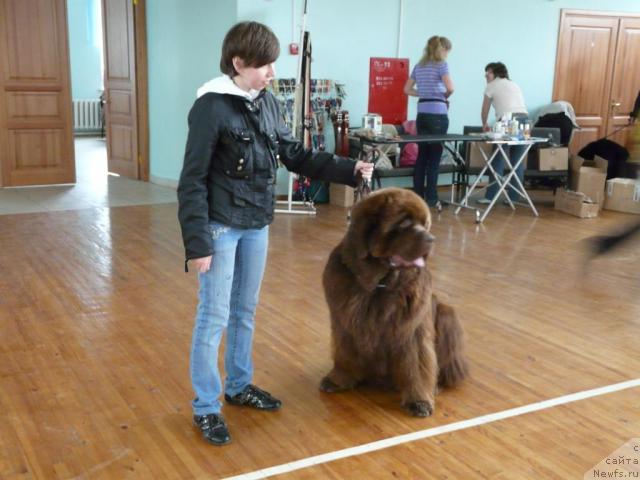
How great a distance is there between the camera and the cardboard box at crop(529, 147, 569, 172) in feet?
26.2

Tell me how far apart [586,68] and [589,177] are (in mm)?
2825

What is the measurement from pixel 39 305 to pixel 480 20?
22.3ft

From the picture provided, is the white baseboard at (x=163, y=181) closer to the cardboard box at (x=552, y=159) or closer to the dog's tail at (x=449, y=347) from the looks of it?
the cardboard box at (x=552, y=159)

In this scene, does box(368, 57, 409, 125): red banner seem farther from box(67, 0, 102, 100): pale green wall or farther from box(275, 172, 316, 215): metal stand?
box(67, 0, 102, 100): pale green wall

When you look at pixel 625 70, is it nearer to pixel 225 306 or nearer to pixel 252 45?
pixel 252 45

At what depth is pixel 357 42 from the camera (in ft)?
26.4

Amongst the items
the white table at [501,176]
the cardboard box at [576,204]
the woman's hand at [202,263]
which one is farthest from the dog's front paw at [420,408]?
the cardboard box at [576,204]

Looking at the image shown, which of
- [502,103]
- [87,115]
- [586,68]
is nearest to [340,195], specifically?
[502,103]

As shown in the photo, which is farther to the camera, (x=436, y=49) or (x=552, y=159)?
(x=552, y=159)

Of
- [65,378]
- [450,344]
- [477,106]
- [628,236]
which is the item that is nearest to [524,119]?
[477,106]

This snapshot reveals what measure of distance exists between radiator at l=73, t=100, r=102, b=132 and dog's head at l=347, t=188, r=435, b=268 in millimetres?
13012

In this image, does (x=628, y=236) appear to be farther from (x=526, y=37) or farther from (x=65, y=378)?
(x=526, y=37)

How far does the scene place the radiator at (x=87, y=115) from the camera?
14289mm

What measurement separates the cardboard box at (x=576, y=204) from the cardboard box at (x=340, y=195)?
2.35 m
